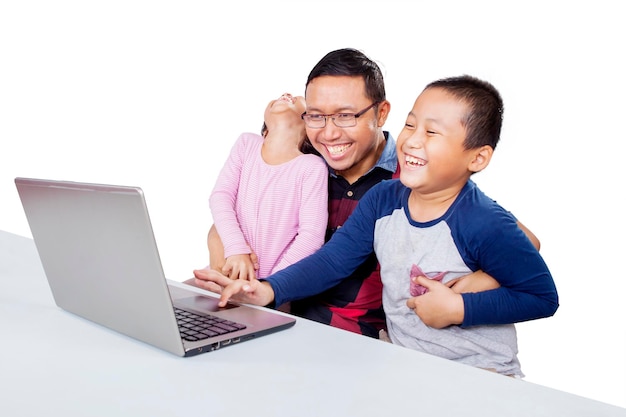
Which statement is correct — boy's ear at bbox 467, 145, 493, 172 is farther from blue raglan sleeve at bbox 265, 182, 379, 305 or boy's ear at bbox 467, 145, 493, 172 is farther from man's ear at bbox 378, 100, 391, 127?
man's ear at bbox 378, 100, 391, 127

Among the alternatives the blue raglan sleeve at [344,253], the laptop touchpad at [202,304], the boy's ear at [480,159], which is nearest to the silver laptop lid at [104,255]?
the laptop touchpad at [202,304]

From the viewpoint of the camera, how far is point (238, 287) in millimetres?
1401

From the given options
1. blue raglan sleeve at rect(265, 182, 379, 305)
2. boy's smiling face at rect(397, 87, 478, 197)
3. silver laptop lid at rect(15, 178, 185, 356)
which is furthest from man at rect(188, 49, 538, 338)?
silver laptop lid at rect(15, 178, 185, 356)

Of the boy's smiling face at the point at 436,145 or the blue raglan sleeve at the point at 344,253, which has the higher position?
the boy's smiling face at the point at 436,145

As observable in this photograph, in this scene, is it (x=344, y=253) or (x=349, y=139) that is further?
(x=349, y=139)

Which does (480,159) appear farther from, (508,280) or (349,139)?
(349,139)

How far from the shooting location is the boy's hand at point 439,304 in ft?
4.91

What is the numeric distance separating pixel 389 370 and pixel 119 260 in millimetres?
440

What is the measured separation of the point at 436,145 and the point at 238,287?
56 cm

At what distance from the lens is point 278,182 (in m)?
2.06

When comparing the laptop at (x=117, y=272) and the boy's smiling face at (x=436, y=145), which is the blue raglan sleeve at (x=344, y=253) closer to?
the boy's smiling face at (x=436, y=145)

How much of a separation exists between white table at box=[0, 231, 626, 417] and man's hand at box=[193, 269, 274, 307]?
24cm

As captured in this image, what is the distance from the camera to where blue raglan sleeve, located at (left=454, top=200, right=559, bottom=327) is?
150 cm

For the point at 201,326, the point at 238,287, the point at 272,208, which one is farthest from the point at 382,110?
the point at 201,326
